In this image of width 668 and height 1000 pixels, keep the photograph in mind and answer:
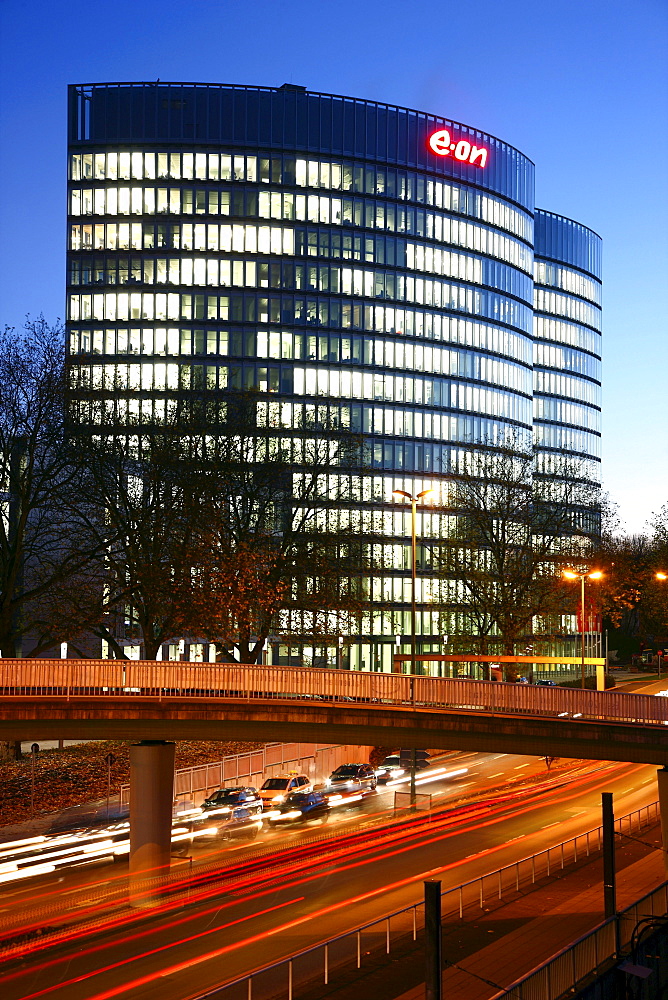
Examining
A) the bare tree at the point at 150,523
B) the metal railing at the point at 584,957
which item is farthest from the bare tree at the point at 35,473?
the metal railing at the point at 584,957

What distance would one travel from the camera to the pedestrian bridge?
36.2 meters

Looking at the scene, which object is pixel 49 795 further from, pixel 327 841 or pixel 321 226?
pixel 321 226

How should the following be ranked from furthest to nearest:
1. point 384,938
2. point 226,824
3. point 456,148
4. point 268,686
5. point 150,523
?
point 456,148 → point 150,523 → point 226,824 → point 268,686 → point 384,938

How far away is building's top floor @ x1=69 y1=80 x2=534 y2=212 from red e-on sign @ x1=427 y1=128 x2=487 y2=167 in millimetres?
412

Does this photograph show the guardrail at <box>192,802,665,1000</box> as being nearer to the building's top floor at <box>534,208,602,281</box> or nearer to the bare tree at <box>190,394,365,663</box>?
the bare tree at <box>190,394,365,663</box>

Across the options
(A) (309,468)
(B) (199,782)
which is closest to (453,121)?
(A) (309,468)

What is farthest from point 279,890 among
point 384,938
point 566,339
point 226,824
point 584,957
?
point 566,339

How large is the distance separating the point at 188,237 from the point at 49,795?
66942mm

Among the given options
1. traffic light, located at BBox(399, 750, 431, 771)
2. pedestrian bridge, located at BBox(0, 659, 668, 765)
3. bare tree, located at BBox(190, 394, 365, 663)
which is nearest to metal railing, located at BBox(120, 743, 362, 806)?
bare tree, located at BBox(190, 394, 365, 663)

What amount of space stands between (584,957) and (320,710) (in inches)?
625

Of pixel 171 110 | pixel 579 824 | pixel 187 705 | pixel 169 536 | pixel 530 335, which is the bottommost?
pixel 579 824

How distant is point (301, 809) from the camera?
50.2 metres

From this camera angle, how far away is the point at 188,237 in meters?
106

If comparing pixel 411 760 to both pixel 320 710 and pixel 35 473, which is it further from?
pixel 35 473
